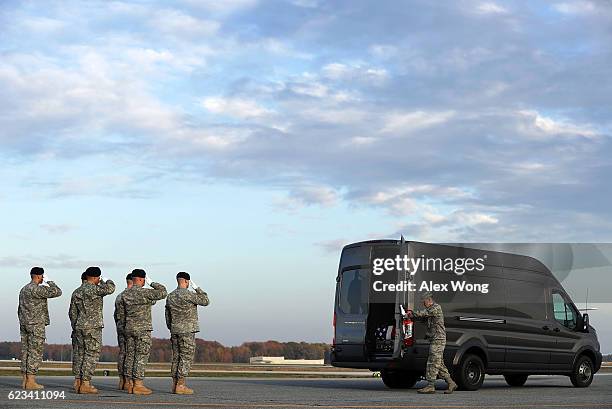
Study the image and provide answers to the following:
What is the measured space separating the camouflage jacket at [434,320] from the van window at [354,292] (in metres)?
1.15

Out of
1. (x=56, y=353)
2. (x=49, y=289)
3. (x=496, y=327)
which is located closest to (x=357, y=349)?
(x=496, y=327)

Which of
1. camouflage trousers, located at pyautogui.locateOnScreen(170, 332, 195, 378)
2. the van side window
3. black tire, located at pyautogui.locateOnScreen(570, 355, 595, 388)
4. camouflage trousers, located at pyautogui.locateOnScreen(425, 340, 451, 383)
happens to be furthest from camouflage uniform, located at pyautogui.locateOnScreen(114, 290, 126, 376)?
black tire, located at pyautogui.locateOnScreen(570, 355, 595, 388)

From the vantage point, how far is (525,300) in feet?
58.4

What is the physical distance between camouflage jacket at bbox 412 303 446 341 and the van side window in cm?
339

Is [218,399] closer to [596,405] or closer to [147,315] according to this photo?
[147,315]

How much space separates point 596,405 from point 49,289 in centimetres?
829

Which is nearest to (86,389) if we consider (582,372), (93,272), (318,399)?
(93,272)

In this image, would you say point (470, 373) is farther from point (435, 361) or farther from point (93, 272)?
point (93, 272)

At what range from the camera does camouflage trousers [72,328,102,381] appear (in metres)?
14.9

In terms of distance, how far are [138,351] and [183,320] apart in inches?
33.0

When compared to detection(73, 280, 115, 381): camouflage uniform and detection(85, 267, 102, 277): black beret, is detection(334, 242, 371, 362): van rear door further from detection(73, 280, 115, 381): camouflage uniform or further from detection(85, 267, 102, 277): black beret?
detection(85, 267, 102, 277): black beret

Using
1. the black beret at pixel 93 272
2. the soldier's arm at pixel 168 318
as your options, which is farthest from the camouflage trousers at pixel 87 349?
the soldier's arm at pixel 168 318

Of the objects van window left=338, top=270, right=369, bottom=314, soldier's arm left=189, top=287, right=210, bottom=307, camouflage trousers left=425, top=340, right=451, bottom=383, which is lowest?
camouflage trousers left=425, top=340, right=451, bottom=383

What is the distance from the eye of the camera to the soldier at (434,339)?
52.3 feet
